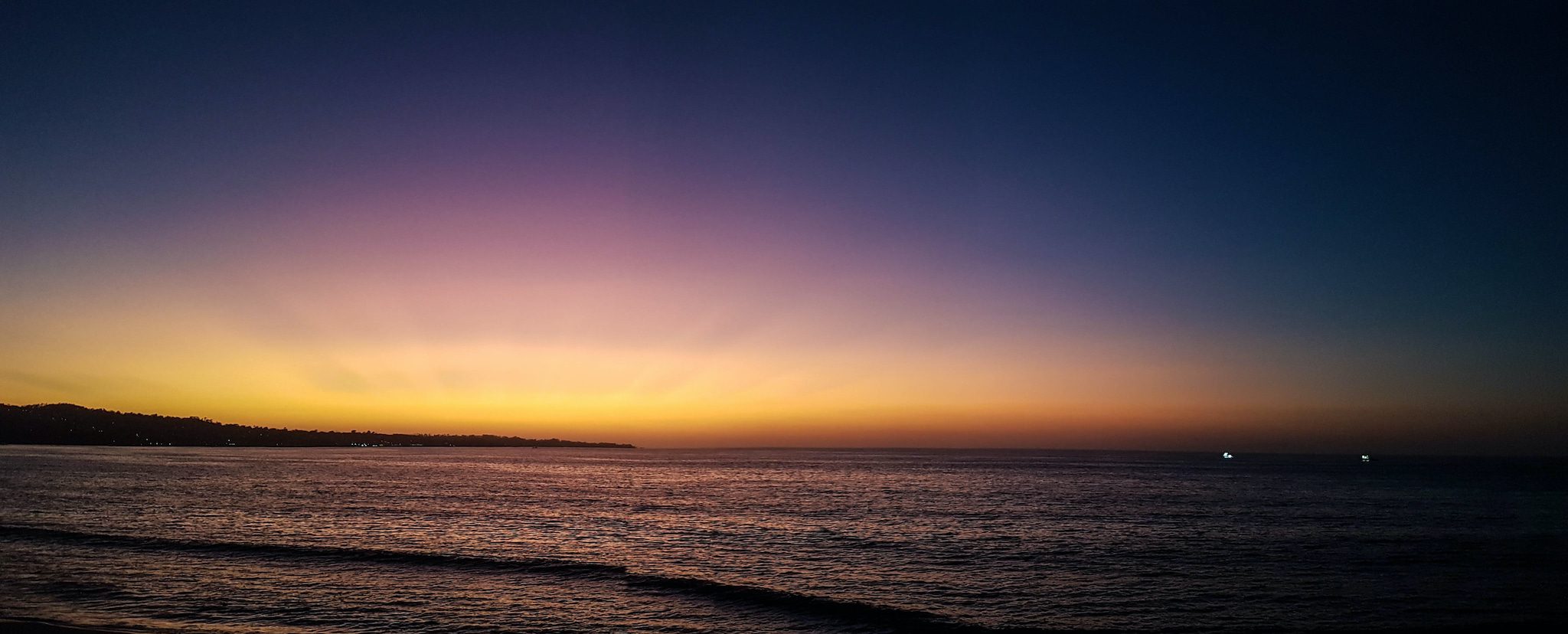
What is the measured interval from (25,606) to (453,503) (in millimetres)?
39151

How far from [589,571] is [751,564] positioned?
6.74 metres

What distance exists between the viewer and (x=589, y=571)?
33.0 m

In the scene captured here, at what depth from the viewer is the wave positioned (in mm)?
25312

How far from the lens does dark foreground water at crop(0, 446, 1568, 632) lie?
25.5 metres

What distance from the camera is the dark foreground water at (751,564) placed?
2550cm

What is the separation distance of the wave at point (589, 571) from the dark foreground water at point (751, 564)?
152 millimetres

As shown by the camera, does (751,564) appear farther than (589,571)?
Yes

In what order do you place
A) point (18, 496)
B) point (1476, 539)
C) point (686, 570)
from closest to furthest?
point (686, 570) < point (1476, 539) < point (18, 496)

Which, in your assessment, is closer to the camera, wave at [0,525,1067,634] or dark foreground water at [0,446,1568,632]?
wave at [0,525,1067,634]

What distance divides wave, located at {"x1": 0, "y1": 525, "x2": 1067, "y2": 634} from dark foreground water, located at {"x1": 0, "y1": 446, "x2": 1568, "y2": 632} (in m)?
0.15

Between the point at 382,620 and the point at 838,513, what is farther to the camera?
the point at 838,513

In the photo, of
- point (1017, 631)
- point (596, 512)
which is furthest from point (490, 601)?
point (596, 512)

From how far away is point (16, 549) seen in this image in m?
35.7

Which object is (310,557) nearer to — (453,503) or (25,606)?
(25,606)
